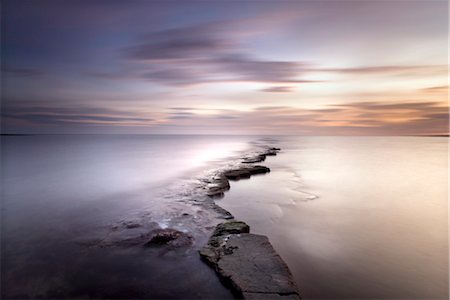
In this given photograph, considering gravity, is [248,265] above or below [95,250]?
above

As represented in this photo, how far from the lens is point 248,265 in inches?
261

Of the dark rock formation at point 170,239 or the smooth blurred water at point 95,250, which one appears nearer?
the smooth blurred water at point 95,250

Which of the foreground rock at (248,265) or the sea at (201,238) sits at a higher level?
the foreground rock at (248,265)

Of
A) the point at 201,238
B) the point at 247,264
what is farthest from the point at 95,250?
the point at 247,264

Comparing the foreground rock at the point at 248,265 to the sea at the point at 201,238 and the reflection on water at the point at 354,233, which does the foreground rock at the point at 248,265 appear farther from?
the reflection on water at the point at 354,233

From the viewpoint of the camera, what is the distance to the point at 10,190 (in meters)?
18.3

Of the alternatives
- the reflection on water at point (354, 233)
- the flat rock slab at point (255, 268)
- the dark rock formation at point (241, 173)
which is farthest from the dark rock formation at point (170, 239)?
the dark rock formation at point (241, 173)

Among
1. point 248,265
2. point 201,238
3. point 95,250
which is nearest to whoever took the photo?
point 248,265

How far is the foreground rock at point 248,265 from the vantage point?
5.75 m

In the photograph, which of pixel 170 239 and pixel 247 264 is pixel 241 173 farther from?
pixel 247 264

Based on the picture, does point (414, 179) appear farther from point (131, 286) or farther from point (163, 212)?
point (131, 286)

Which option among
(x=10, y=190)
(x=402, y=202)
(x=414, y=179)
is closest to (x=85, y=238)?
(x=10, y=190)

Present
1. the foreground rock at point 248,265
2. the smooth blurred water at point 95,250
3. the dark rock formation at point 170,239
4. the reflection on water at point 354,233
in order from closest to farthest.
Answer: the foreground rock at point 248,265 → the smooth blurred water at point 95,250 → the reflection on water at point 354,233 → the dark rock formation at point 170,239

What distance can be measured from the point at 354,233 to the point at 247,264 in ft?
20.6
